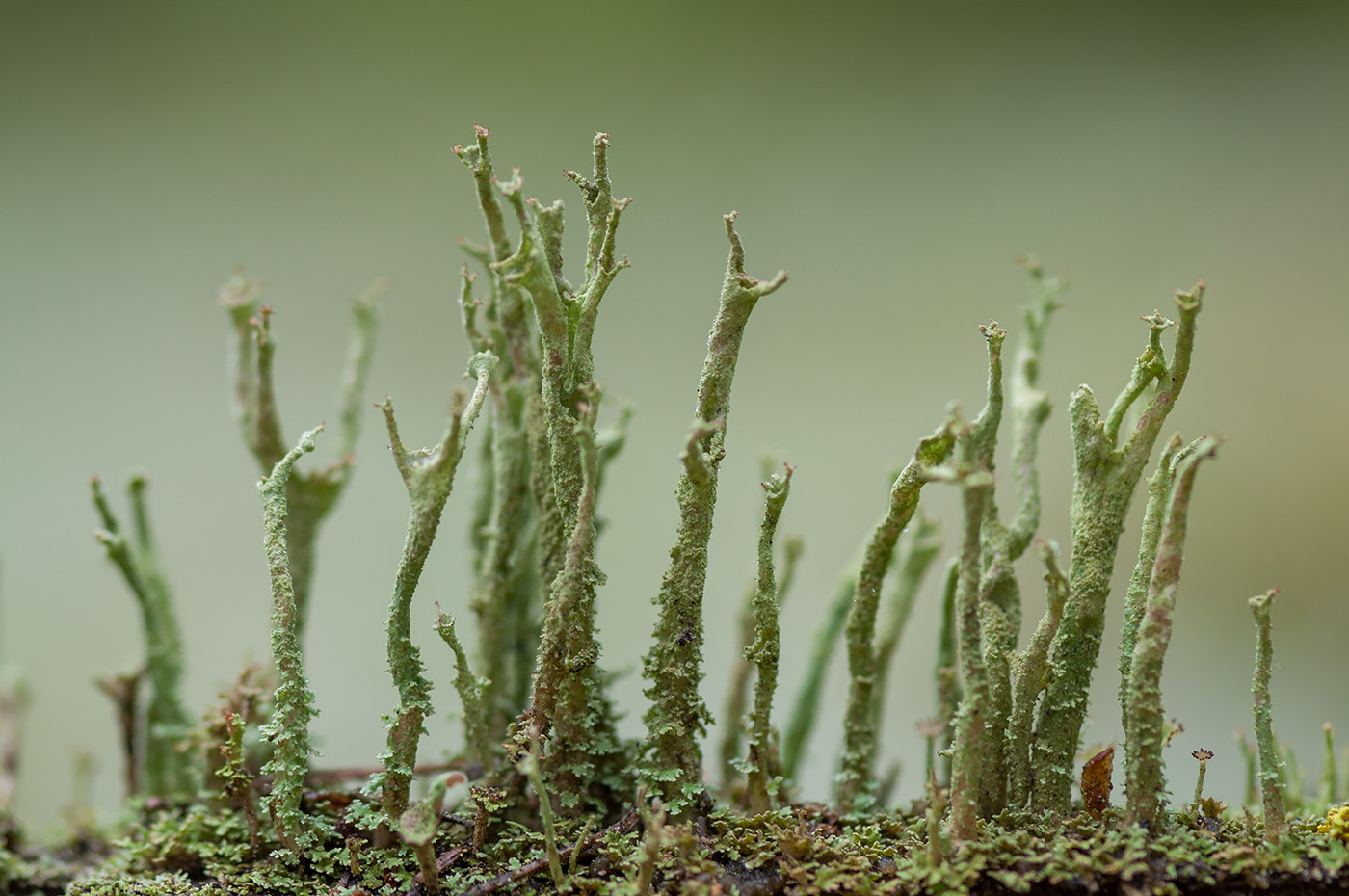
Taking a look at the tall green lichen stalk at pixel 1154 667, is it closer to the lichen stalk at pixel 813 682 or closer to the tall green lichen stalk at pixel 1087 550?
the tall green lichen stalk at pixel 1087 550

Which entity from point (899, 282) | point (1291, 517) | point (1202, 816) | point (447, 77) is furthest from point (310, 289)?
point (1291, 517)

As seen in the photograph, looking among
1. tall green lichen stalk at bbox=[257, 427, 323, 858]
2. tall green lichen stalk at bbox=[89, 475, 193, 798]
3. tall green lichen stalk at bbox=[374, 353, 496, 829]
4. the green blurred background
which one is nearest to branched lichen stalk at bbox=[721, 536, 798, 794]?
tall green lichen stalk at bbox=[374, 353, 496, 829]

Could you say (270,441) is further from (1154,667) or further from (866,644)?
(1154,667)

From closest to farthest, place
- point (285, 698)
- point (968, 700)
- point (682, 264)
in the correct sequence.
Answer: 1. point (968, 700)
2. point (285, 698)
3. point (682, 264)

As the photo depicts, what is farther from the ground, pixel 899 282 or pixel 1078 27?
pixel 1078 27

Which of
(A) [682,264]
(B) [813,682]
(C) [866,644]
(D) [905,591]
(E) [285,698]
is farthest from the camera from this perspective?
(A) [682,264]

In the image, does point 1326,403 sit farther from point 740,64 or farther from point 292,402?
point 292,402

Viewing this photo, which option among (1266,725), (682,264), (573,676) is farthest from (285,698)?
(682,264)
